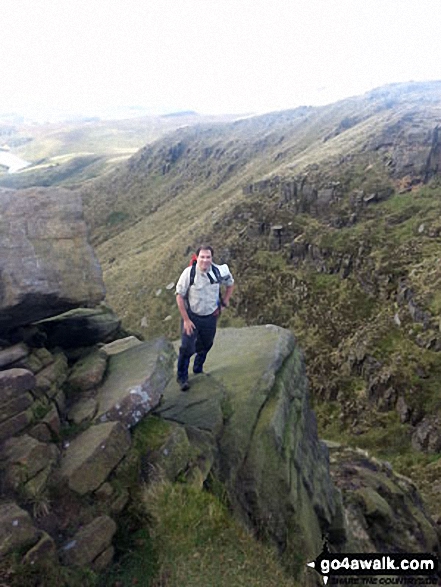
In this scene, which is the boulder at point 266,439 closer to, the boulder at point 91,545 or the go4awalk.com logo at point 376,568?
the go4awalk.com logo at point 376,568

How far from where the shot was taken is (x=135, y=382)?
1077cm

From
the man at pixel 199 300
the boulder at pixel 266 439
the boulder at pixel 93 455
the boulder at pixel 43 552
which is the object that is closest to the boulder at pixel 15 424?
the boulder at pixel 93 455

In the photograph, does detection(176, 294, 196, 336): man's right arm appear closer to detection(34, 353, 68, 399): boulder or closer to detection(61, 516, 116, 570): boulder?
detection(34, 353, 68, 399): boulder

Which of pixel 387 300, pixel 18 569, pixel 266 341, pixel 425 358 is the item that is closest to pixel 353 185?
pixel 387 300

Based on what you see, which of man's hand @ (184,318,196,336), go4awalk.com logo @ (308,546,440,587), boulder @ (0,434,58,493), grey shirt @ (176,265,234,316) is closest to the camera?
boulder @ (0,434,58,493)

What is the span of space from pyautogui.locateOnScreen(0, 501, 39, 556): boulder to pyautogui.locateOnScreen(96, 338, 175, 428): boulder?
277 cm

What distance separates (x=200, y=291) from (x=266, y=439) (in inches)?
175

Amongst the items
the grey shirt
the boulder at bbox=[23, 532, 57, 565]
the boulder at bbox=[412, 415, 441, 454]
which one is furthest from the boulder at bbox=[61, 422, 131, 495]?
the boulder at bbox=[412, 415, 441, 454]

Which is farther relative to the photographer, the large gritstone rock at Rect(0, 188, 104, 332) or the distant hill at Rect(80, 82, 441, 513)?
the distant hill at Rect(80, 82, 441, 513)

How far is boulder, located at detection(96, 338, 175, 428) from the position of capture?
10.1 m

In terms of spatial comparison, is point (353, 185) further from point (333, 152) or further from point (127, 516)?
point (127, 516)

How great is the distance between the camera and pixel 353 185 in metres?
65.9

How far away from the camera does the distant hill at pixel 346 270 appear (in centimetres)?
3422

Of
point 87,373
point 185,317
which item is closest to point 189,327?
point 185,317
